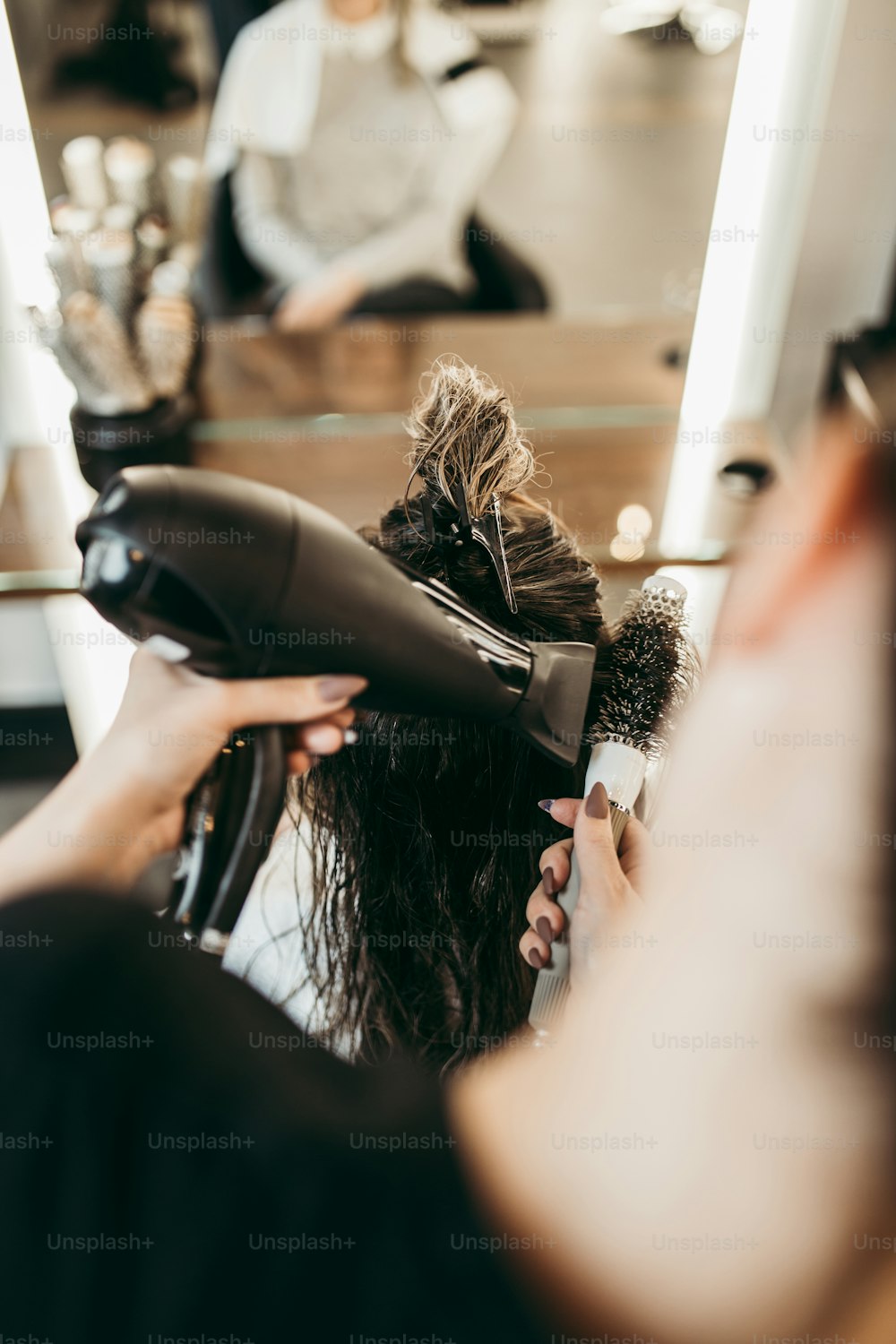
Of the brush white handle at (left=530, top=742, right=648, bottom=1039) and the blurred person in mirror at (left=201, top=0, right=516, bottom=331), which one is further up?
the blurred person in mirror at (left=201, top=0, right=516, bottom=331)

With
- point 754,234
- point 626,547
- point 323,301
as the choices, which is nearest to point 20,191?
point 323,301

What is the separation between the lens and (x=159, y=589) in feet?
1.63

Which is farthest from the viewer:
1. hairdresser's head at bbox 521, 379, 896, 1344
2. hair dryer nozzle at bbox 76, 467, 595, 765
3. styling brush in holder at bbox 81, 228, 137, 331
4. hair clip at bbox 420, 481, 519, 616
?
styling brush in holder at bbox 81, 228, 137, 331

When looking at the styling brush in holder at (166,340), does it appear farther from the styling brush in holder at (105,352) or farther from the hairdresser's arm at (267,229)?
the hairdresser's arm at (267,229)

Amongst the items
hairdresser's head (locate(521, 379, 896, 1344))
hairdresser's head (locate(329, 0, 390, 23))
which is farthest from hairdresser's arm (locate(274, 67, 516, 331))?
hairdresser's head (locate(521, 379, 896, 1344))

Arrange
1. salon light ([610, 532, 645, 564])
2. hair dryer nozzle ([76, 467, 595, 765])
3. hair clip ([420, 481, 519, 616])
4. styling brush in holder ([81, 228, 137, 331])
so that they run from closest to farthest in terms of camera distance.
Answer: hair dryer nozzle ([76, 467, 595, 765]) < hair clip ([420, 481, 519, 616]) < styling brush in holder ([81, 228, 137, 331]) < salon light ([610, 532, 645, 564])

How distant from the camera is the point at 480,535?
2.38 feet

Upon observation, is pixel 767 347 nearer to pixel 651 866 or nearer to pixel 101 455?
pixel 101 455

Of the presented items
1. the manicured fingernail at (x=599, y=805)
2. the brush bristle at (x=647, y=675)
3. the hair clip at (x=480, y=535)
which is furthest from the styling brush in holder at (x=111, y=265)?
the manicured fingernail at (x=599, y=805)

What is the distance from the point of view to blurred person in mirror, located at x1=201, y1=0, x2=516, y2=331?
2037 millimetres

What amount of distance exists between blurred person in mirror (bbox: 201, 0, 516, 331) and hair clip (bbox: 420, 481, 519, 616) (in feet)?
4.74

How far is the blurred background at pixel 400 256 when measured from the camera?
140 cm

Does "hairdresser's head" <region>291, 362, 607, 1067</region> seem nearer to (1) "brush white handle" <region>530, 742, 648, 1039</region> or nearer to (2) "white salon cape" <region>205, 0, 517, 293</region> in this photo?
(1) "brush white handle" <region>530, 742, 648, 1039</region>

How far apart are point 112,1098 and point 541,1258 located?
0.78ft
